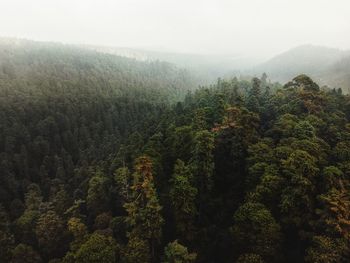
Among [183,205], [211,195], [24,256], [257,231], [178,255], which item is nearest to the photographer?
[178,255]

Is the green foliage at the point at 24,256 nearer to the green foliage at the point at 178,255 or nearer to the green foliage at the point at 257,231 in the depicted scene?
the green foliage at the point at 178,255

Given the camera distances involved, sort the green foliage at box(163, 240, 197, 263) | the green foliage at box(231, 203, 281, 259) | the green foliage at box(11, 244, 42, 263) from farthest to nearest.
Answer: the green foliage at box(11, 244, 42, 263)
the green foliage at box(231, 203, 281, 259)
the green foliage at box(163, 240, 197, 263)

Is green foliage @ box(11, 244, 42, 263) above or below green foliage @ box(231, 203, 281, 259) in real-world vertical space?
below

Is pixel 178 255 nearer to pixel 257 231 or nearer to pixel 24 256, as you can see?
pixel 257 231

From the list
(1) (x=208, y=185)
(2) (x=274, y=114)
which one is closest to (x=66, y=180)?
(1) (x=208, y=185)

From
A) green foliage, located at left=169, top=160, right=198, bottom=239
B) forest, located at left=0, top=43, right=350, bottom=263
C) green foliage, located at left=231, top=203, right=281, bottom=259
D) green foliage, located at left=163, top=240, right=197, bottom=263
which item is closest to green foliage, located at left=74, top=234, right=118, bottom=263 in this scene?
forest, located at left=0, top=43, right=350, bottom=263

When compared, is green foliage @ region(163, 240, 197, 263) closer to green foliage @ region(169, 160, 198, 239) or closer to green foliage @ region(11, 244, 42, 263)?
green foliage @ region(169, 160, 198, 239)

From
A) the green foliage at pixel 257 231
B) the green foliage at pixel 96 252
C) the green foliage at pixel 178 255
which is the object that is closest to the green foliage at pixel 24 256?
the green foliage at pixel 96 252

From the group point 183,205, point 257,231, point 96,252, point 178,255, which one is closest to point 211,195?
point 183,205

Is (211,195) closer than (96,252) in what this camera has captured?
No

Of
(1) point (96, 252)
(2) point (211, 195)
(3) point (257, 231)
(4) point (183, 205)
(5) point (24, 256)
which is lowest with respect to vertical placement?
(5) point (24, 256)

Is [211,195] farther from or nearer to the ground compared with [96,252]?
farther from the ground
